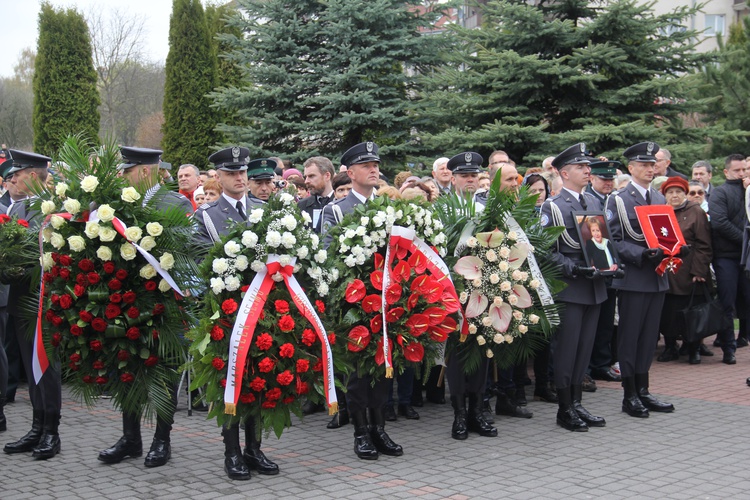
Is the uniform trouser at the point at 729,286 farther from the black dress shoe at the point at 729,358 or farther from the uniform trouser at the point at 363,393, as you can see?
the uniform trouser at the point at 363,393

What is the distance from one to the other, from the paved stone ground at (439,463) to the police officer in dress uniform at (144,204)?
0.09 meters

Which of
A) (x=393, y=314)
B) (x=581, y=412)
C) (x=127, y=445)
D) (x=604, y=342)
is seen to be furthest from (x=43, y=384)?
(x=604, y=342)

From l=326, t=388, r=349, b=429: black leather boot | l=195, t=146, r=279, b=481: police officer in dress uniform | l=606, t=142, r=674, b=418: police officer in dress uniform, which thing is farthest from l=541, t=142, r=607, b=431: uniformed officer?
l=195, t=146, r=279, b=481: police officer in dress uniform

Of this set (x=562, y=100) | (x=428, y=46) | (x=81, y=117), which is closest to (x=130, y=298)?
(x=562, y=100)

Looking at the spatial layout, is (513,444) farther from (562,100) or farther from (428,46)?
(428,46)

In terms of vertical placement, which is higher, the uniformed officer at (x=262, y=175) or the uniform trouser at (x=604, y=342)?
the uniformed officer at (x=262, y=175)

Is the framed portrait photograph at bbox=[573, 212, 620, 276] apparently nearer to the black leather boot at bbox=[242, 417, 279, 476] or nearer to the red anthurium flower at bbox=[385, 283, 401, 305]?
the red anthurium flower at bbox=[385, 283, 401, 305]

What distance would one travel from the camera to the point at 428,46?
16.3 meters

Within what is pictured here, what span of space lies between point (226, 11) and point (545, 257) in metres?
16.6

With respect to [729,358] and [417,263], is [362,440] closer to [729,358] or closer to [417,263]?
[417,263]

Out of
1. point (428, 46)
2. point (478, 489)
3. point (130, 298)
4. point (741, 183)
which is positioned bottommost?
point (478, 489)

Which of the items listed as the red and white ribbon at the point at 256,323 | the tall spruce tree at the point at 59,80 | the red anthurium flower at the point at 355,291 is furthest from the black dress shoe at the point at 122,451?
the tall spruce tree at the point at 59,80

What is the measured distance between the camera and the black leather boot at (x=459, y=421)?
6.86 meters

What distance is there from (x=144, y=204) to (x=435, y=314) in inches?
83.6
